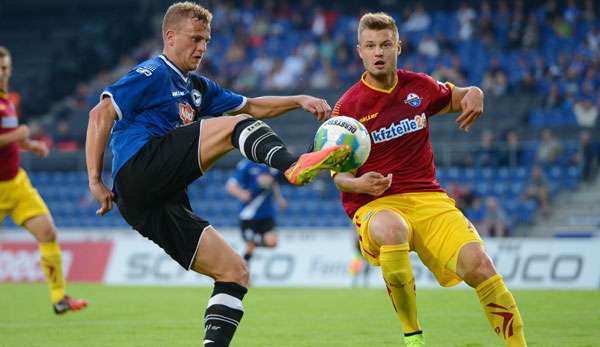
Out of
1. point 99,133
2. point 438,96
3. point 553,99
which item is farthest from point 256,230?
point 99,133

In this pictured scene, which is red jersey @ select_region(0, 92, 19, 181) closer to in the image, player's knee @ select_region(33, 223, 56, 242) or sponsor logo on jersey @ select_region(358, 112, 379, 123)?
player's knee @ select_region(33, 223, 56, 242)

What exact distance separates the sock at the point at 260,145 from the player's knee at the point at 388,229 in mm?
1234

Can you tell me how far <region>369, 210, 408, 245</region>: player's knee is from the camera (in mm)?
6438

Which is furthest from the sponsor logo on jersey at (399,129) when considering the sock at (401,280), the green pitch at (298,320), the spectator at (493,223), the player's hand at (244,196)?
the spectator at (493,223)

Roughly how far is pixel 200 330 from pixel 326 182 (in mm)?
12744

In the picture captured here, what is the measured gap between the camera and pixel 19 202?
11.0 m

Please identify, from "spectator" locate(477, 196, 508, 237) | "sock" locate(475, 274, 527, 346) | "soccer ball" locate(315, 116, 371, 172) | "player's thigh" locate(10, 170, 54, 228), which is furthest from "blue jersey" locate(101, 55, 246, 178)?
"spectator" locate(477, 196, 508, 237)

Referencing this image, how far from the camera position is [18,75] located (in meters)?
29.7

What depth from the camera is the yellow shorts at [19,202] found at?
1092cm

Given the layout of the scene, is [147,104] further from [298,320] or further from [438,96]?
[298,320]

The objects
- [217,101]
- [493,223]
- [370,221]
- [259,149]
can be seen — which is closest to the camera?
[259,149]

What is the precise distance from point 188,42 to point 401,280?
2.12 meters

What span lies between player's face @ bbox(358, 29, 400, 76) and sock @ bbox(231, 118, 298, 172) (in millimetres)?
1488

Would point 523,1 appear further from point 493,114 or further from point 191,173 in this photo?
point 191,173
